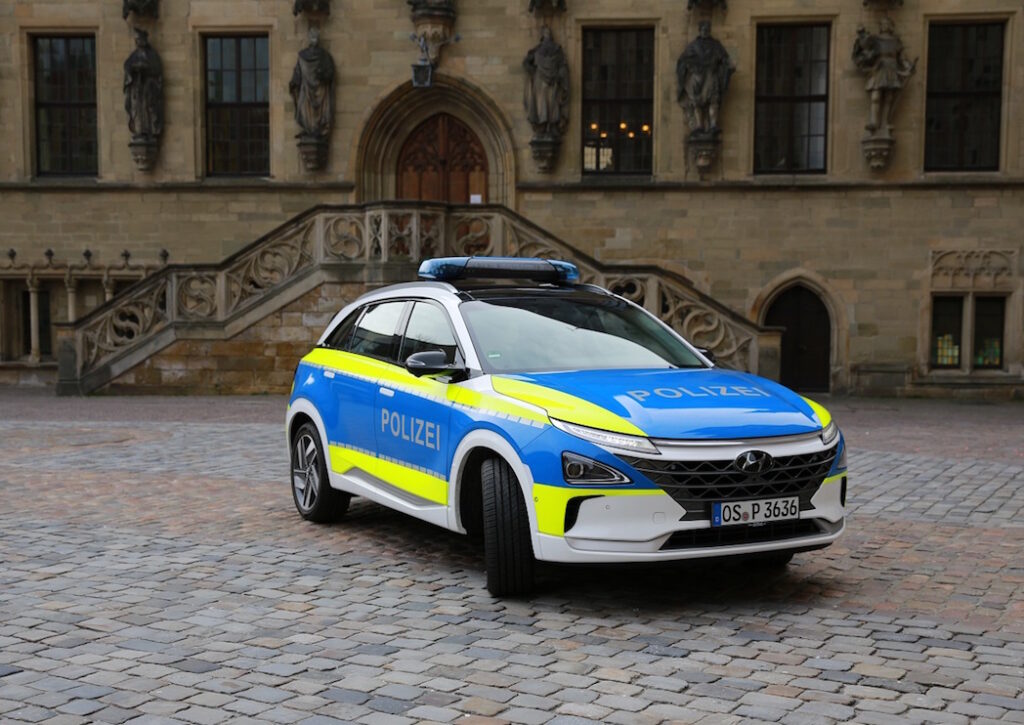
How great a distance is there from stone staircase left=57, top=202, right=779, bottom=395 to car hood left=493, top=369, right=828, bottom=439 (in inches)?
469

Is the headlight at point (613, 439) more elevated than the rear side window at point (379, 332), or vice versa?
the rear side window at point (379, 332)

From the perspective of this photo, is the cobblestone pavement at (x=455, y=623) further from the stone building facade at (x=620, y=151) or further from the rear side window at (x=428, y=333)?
the stone building facade at (x=620, y=151)

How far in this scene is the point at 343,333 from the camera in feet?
29.9

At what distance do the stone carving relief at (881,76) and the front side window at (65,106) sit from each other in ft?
47.3

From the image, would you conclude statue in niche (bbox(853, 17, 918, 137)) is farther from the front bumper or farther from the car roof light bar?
the front bumper

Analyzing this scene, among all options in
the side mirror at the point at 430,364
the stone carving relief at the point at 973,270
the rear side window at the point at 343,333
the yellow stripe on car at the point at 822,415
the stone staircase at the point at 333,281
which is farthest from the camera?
the stone carving relief at the point at 973,270

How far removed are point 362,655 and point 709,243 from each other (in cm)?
1740

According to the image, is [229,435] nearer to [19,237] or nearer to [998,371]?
[19,237]

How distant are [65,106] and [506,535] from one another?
66.6 ft

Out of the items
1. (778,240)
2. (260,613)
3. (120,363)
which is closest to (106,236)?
(120,363)

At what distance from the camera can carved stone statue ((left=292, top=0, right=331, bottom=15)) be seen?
2238cm

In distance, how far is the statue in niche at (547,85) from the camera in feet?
72.0

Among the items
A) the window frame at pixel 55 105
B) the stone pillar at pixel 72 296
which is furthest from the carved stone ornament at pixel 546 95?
the stone pillar at pixel 72 296

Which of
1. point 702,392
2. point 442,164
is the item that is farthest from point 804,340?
point 702,392
